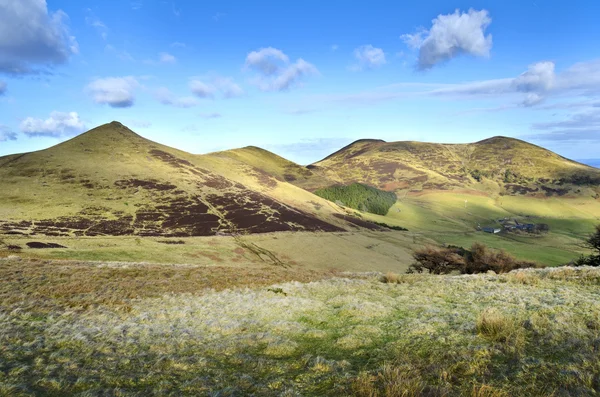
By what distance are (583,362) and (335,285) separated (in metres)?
14.6

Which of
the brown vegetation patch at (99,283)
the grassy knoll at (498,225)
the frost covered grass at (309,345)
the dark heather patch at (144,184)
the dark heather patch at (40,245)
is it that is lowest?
the grassy knoll at (498,225)

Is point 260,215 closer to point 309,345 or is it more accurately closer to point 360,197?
point 360,197

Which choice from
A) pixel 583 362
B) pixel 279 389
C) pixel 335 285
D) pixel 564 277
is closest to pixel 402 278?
pixel 335 285

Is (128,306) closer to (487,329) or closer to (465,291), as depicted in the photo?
(487,329)

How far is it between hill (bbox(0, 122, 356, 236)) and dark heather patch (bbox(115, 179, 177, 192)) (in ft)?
0.94

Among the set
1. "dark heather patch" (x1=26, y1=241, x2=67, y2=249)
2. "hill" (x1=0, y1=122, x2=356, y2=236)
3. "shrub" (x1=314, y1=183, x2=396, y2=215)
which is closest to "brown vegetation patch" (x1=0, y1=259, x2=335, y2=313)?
"dark heather patch" (x1=26, y1=241, x2=67, y2=249)

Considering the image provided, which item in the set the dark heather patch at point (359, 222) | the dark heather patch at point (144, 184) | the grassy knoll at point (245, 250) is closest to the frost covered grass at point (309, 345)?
the grassy knoll at point (245, 250)

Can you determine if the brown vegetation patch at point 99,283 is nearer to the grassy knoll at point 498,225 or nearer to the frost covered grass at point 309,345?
the frost covered grass at point 309,345

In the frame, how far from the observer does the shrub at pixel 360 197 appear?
6732 inches

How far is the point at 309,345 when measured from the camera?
10.7m

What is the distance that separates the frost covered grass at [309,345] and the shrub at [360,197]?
155571mm

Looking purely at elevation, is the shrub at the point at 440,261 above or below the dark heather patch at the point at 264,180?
below

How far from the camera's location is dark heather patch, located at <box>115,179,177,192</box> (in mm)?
107375

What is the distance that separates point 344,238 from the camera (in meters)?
97.0
